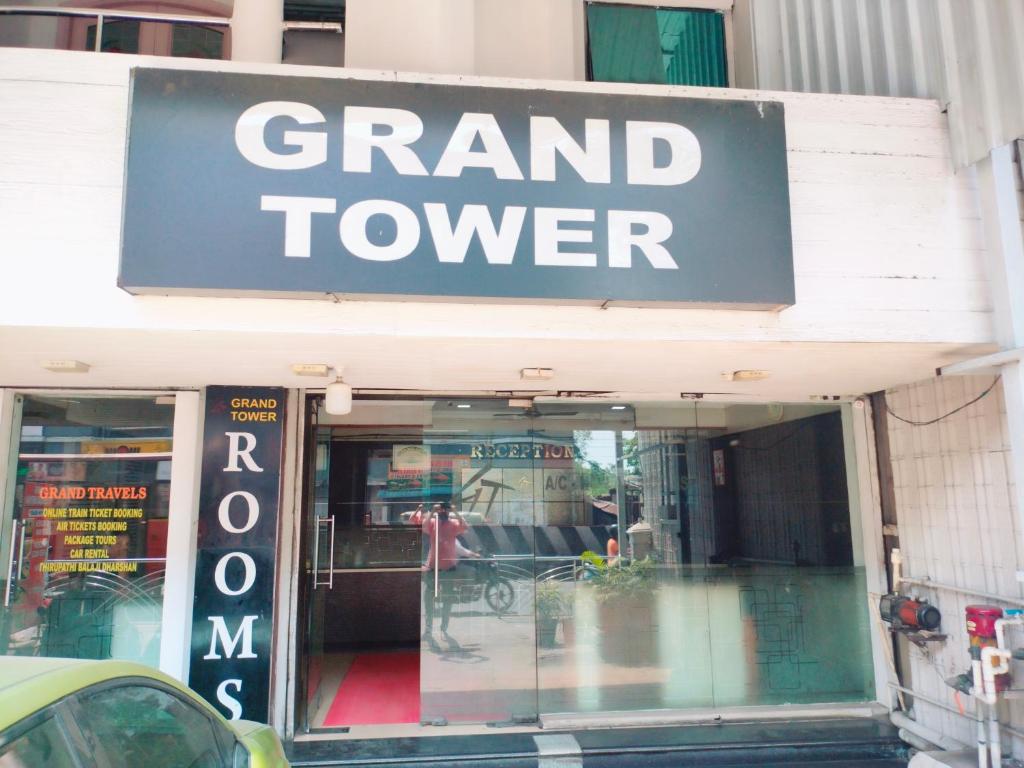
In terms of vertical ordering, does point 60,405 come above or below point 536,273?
below

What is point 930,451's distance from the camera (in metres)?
4.95

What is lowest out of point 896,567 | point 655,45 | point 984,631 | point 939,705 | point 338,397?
point 939,705

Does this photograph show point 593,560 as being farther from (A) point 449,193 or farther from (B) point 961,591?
(A) point 449,193

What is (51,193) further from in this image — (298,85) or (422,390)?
(422,390)

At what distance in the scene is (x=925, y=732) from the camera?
488 cm

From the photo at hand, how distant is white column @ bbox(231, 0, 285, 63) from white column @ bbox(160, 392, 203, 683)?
2.54 m

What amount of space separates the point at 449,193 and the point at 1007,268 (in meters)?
2.85

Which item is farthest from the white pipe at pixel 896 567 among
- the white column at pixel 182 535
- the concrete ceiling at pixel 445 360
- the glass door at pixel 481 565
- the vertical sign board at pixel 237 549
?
the white column at pixel 182 535

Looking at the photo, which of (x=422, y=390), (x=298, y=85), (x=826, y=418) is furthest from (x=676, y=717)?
(x=298, y=85)

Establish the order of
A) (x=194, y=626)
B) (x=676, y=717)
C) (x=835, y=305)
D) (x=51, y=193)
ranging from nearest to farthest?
(x=51, y=193) → (x=835, y=305) → (x=194, y=626) → (x=676, y=717)

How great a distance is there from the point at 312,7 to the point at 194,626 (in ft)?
15.8

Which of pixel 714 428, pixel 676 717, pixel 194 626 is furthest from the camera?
pixel 714 428

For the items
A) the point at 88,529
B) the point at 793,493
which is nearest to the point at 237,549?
the point at 88,529

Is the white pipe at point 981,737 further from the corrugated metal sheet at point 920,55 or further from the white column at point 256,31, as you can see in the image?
the white column at point 256,31
